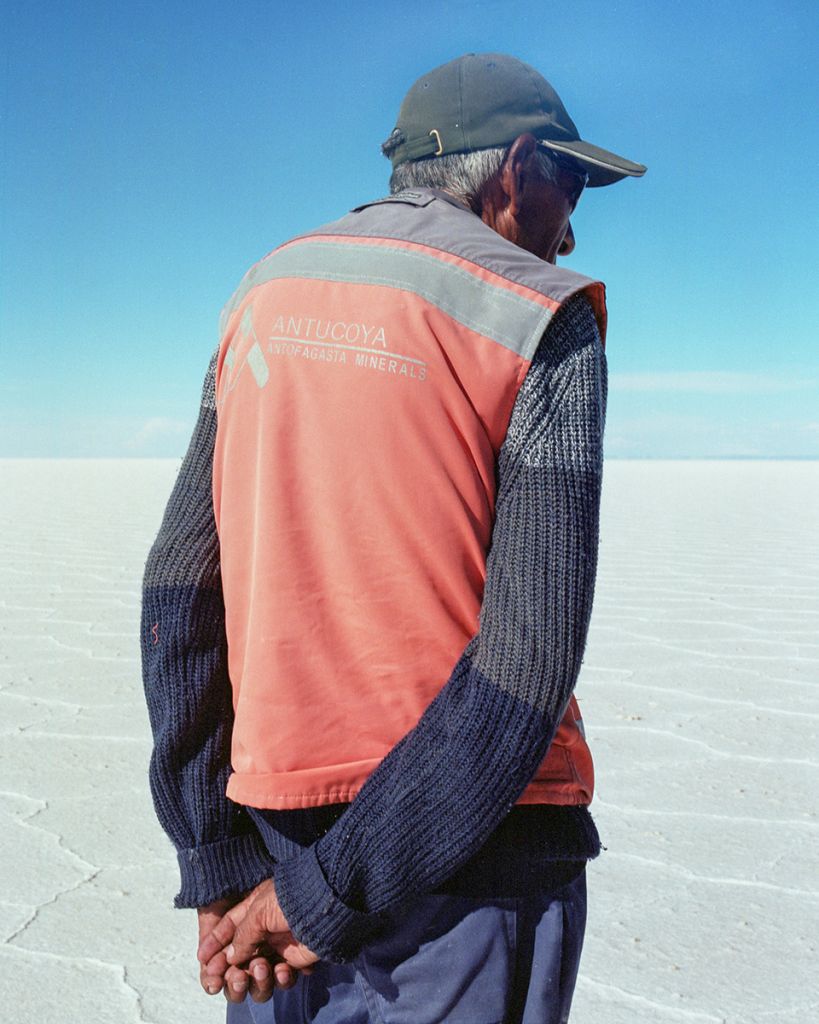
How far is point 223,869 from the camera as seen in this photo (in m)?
1.04

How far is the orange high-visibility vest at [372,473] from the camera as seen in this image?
0.89 m

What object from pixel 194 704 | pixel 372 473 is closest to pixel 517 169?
pixel 372 473

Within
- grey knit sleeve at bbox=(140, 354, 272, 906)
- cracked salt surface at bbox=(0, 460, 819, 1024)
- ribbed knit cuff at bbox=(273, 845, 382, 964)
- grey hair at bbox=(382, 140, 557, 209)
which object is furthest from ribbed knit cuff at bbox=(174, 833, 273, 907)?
cracked salt surface at bbox=(0, 460, 819, 1024)

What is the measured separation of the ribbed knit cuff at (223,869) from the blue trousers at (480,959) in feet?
0.48

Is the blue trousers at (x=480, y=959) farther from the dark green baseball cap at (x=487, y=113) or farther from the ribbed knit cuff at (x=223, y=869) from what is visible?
the dark green baseball cap at (x=487, y=113)

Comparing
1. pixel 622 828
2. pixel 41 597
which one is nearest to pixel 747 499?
pixel 41 597

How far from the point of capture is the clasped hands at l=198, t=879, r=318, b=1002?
974 mm

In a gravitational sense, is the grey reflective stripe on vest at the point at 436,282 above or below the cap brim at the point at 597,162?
below

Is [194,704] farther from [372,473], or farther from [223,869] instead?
[372,473]

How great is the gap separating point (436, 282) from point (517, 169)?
0.21 meters

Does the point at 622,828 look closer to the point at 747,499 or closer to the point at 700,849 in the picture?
the point at 700,849

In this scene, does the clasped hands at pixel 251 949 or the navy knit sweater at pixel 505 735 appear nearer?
the navy knit sweater at pixel 505 735

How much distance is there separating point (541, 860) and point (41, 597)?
4.93 meters

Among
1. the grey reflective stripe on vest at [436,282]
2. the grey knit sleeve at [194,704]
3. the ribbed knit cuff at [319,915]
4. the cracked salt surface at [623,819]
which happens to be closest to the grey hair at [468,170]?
the grey reflective stripe on vest at [436,282]
